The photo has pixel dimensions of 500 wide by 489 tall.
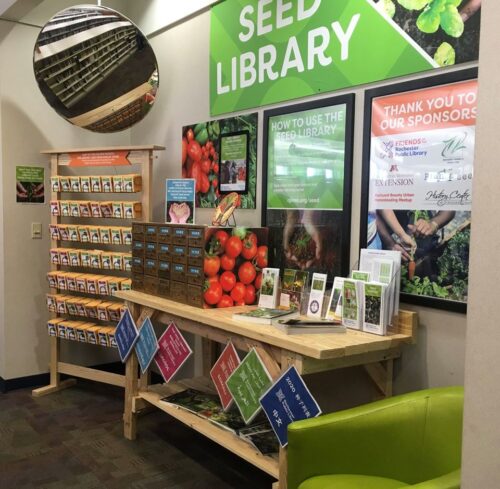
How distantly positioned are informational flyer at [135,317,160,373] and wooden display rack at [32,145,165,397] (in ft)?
2.75

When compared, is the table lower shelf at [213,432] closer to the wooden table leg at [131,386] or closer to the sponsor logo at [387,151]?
the wooden table leg at [131,386]

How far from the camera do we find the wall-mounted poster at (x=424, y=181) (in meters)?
2.15

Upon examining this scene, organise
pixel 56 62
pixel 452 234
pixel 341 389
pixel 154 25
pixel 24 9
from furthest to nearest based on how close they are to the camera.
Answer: pixel 154 25 → pixel 24 9 → pixel 56 62 → pixel 341 389 → pixel 452 234

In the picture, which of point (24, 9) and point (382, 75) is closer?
point (382, 75)

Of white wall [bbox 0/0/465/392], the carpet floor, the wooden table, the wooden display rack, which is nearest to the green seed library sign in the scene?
white wall [bbox 0/0/465/392]

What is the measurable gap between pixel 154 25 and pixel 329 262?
245 cm

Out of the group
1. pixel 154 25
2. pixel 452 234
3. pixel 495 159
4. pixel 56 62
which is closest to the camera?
pixel 495 159

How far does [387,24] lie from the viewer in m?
2.42

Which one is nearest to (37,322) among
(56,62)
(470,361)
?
(56,62)

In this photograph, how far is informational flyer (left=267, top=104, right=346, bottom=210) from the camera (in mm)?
2676

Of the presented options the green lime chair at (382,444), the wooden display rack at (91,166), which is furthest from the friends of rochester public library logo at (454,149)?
the wooden display rack at (91,166)

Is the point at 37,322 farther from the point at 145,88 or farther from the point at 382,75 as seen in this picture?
Answer: the point at 382,75

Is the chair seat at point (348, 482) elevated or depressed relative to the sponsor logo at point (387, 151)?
depressed

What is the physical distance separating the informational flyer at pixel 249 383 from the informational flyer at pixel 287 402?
7 centimetres
